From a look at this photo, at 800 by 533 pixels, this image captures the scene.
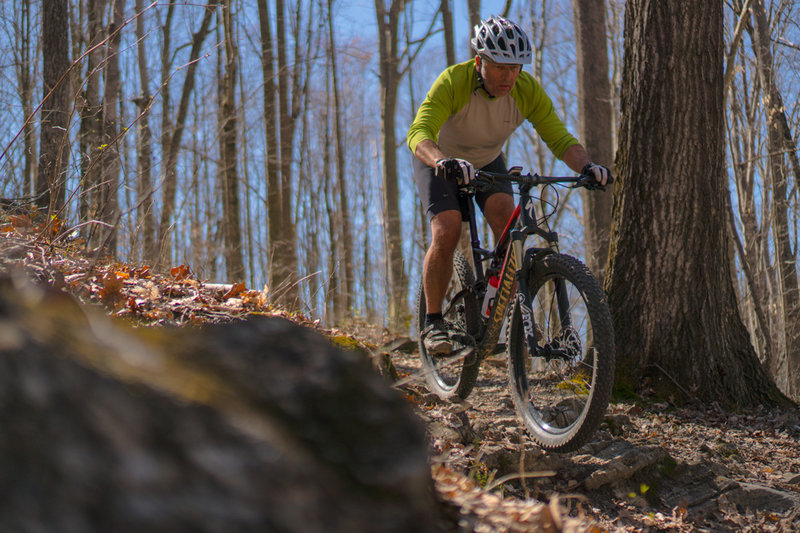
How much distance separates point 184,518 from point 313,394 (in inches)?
14.4

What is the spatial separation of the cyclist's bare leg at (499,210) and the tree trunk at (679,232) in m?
1.31

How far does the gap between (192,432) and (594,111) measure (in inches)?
326

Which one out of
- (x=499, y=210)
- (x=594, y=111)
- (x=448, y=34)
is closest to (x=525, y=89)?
(x=499, y=210)

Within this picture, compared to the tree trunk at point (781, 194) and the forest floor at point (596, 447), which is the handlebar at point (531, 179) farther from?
the tree trunk at point (781, 194)

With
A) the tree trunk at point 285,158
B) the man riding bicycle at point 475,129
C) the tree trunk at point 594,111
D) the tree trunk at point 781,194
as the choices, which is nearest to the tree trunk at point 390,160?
the tree trunk at point 285,158

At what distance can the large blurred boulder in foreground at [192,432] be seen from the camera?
2.61 feet

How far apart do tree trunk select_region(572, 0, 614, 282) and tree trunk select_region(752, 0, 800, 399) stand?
253 centimetres

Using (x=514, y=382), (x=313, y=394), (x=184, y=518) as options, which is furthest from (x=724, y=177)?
(x=184, y=518)

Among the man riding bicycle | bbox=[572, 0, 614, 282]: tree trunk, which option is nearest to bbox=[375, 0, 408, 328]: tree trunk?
bbox=[572, 0, 614, 282]: tree trunk

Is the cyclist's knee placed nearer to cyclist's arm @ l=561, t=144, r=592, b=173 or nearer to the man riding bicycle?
the man riding bicycle

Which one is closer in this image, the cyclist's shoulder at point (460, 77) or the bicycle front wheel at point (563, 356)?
the bicycle front wheel at point (563, 356)

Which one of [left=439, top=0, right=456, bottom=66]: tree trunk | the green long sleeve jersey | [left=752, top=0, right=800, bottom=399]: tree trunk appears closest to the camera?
the green long sleeve jersey

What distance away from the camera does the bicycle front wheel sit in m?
3.24

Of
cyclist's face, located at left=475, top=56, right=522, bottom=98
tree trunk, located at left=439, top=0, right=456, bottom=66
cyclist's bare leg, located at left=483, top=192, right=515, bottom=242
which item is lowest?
cyclist's bare leg, located at left=483, top=192, right=515, bottom=242
